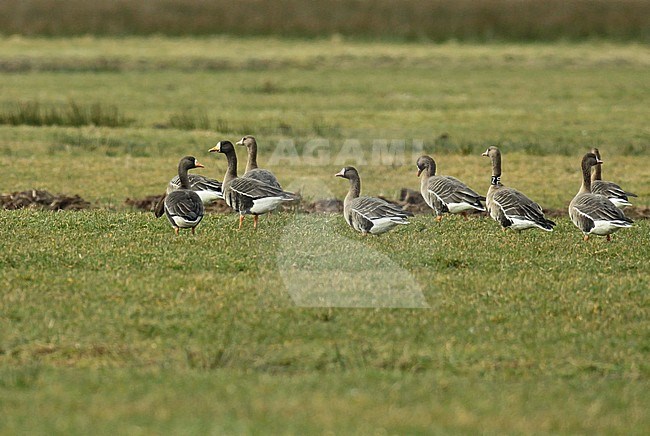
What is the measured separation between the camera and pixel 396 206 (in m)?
18.4

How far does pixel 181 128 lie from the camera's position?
37.2m

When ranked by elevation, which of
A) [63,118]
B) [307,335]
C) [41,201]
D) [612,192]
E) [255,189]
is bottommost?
[63,118]

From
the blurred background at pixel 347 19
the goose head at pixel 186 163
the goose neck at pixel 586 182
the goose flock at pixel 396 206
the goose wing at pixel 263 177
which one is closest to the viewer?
the goose flock at pixel 396 206

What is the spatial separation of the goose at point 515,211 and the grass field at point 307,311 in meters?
0.36

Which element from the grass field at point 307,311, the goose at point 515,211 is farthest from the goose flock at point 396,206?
the grass field at point 307,311

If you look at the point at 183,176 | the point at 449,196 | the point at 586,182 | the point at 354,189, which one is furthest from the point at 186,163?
the point at 586,182

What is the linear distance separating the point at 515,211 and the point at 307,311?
5.53m

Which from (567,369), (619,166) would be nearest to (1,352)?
(567,369)

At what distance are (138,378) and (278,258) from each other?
19.1 ft

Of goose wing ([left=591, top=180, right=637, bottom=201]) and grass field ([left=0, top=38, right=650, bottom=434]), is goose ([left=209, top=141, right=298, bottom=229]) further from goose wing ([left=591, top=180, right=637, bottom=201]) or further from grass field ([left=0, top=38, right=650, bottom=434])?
goose wing ([left=591, top=180, right=637, bottom=201])

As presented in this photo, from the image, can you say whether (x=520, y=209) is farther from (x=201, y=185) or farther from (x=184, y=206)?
(x=201, y=185)

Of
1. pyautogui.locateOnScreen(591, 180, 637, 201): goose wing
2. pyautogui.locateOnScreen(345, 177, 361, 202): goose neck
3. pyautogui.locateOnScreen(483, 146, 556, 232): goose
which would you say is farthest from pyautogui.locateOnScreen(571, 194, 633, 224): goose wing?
pyautogui.locateOnScreen(345, 177, 361, 202): goose neck

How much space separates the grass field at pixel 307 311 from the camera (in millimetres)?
9953

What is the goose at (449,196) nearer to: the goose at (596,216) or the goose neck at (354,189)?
the goose neck at (354,189)
